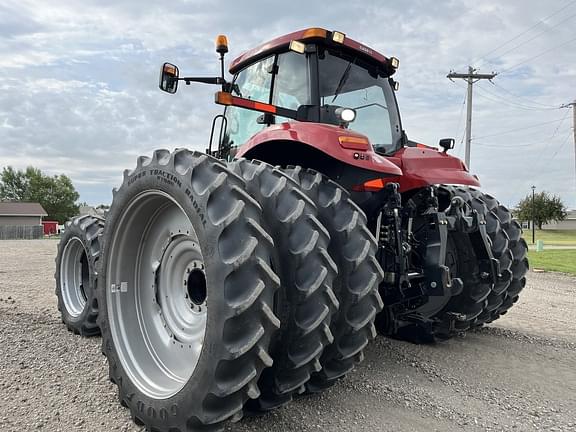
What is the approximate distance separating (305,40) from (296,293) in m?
2.27

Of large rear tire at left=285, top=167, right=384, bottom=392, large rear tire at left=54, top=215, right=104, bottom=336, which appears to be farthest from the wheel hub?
large rear tire at left=54, top=215, right=104, bottom=336

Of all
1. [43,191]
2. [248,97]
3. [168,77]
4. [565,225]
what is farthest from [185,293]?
[565,225]

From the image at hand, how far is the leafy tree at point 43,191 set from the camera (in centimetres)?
6425

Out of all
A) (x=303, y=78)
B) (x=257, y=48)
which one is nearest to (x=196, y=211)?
(x=303, y=78)

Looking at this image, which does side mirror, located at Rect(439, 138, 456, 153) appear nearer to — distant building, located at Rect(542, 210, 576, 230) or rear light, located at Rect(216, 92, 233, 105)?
rear light, located at Rect(216, 92, 233, 105)

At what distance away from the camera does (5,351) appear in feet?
13.2

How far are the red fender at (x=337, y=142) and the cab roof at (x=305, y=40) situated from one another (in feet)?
3.10

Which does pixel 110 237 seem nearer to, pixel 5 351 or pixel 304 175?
pixel 304 175

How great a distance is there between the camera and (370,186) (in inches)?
129

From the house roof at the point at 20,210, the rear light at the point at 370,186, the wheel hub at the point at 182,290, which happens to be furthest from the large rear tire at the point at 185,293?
the house roof at the point at 20,210

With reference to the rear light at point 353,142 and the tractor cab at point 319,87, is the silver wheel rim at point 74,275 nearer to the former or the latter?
the tractor cab at point 319,87

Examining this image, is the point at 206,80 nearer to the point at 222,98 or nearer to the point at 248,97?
the point at 248,97

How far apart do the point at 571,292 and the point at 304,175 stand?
25.6 ft

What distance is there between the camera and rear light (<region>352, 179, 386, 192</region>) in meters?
3.28
